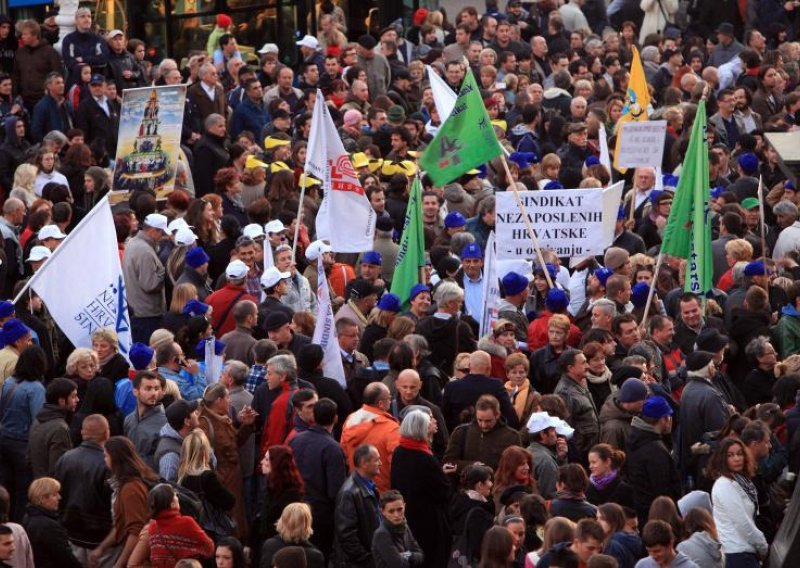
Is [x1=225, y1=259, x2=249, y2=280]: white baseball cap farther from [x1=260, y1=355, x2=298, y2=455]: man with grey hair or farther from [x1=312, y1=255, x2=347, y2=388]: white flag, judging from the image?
[x1=260, y1=355, x2=298, y2=455]: man with grey hair

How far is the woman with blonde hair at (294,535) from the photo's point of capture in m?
11.3

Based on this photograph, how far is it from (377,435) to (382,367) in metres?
1.20

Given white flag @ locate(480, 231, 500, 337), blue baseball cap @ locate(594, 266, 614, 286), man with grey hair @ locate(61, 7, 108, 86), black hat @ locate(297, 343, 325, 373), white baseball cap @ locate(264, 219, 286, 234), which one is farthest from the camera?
man with grey hair @ locate(61, 7, 108, 86)

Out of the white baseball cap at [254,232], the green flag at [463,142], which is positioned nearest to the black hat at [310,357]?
the green flag at [463,142]

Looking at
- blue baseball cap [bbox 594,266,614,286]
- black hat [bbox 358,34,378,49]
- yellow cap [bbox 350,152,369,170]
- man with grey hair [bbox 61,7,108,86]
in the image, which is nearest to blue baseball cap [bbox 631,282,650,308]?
blue baseball cap [bbox 594,266,614,286]

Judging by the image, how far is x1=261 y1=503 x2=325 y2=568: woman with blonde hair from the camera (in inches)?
443

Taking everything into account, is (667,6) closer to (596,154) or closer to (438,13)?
(438,13)

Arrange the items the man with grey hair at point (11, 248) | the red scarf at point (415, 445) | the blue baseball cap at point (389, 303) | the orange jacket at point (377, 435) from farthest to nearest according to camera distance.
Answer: the man with grey hair at point (11, 248) < the blue baseball cap at point (389, 303) < the orange jacket at point (377, 435) < the red scarf at point (415, 445)

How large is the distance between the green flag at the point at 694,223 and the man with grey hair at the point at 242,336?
3.47 meters

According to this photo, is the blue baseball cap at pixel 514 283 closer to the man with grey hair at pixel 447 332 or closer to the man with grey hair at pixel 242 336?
the man with grey hair at pixel 447 332

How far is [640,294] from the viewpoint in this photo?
15.6m

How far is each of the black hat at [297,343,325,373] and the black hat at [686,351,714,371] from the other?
2.49 metres

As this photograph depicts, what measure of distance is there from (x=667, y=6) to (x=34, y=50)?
10947 mm

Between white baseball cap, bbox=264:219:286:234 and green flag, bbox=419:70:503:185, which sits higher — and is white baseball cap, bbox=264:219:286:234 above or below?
below
